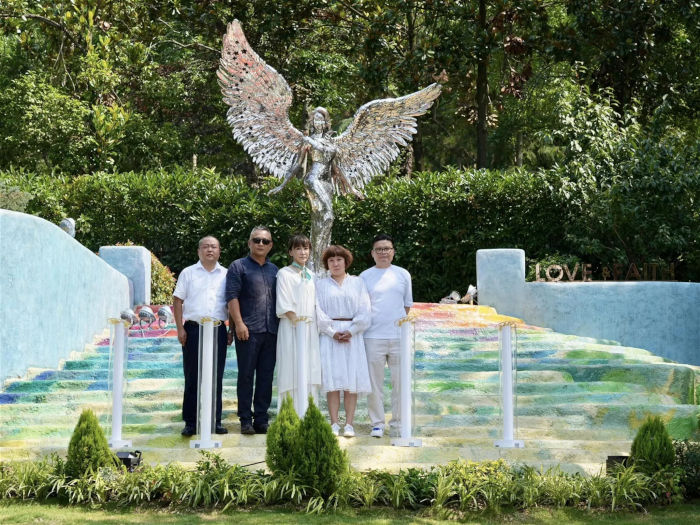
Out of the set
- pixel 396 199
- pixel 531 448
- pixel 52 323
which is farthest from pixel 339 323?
pixel 396 199

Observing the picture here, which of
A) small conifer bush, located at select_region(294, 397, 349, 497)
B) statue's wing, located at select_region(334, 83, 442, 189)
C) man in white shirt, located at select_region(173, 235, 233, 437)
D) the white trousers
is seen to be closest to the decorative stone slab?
statue's wing, located at select_region(334, 83, 442, 189)

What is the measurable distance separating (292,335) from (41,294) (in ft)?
10.9

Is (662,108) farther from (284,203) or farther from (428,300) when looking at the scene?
(284,203)

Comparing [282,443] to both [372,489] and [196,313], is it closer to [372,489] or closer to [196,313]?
[372,489]

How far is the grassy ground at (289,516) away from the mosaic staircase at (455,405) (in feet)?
2.33

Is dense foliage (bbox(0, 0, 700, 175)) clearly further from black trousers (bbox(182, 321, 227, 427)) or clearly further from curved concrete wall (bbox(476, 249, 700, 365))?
black trousers (bbox(182, 321, 227, 427))

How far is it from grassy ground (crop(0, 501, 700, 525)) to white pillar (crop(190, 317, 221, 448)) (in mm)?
934

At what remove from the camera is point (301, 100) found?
21.4 meters

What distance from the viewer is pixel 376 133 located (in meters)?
13.2

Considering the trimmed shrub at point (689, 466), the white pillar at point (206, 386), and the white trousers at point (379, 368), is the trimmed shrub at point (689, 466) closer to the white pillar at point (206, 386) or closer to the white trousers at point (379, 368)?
the white trousers at point (379, 368)

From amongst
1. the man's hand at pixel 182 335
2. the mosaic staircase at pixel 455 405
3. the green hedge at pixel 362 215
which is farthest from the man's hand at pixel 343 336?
the green hedge at pixel 362 215

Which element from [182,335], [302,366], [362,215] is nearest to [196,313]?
[182,335]

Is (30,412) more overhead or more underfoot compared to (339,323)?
more underfoot

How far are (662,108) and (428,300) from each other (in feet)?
15.2
